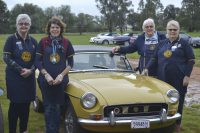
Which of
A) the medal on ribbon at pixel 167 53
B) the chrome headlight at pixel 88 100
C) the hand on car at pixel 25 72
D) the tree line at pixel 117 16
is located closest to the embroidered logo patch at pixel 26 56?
the hand on car at pixel 25 72

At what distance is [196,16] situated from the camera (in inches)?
2970

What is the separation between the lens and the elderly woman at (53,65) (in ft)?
20.7

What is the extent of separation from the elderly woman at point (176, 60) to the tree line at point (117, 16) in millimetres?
69785

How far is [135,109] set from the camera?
6254 millimetres

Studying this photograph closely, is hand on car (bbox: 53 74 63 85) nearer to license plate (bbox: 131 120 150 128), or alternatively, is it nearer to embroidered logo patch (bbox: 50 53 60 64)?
embroidered logo patch (bbox: 50 53 60 64)

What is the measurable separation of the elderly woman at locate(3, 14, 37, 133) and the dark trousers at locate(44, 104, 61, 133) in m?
0.47

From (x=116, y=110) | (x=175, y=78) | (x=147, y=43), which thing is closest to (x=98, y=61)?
(x=147, y=43)

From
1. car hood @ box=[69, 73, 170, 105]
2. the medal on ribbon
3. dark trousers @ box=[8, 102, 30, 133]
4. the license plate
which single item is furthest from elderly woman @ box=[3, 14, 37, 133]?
the medal on ribbon

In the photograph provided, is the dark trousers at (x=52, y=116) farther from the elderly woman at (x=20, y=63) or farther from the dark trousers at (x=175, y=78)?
the dark trousers at (x=175, y=78)

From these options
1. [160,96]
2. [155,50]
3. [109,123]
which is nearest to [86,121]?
[109,123]

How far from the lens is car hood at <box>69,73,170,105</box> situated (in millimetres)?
6195

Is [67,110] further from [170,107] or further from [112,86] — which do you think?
[170,107]

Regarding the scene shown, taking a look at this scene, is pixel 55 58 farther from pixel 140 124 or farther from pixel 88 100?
pixel 140 124

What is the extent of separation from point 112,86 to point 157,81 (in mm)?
955
